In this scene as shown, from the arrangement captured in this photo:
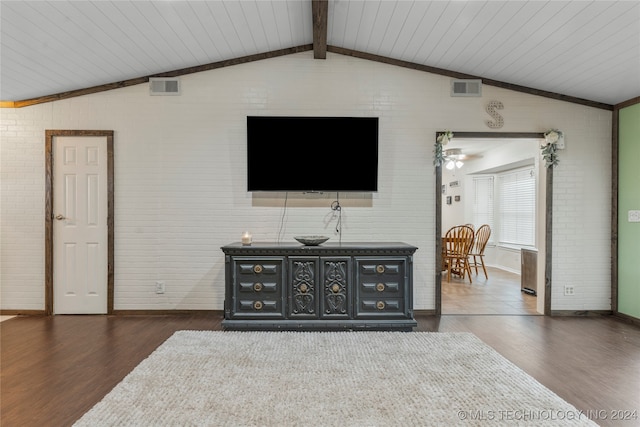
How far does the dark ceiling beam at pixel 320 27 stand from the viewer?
312cm

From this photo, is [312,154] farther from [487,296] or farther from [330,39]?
[487,296]

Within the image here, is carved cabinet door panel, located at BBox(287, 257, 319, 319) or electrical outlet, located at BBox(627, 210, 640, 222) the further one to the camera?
electrical outlet, located at BBox(627, 210, 640, 222)

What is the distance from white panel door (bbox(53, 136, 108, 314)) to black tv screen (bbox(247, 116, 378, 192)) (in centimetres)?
170

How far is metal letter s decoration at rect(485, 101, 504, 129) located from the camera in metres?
4.14

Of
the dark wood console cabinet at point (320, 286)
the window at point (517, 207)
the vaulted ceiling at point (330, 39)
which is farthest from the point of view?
the window at point (517, 207)

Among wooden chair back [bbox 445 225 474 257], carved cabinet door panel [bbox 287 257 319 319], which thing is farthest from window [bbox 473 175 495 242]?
carved cabinet door panel [bbox 287 257 319 319]

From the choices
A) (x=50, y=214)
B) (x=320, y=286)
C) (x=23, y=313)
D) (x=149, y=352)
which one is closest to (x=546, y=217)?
(x=320, y=286)

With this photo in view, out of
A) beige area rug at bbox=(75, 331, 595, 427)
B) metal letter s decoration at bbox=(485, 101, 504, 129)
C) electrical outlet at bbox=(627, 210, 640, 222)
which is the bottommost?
beige area rug at bbox=(75, 331, 595, 427)

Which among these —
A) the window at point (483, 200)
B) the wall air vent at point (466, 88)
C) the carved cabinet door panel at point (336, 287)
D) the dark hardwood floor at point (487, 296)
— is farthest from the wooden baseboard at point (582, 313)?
the window at point (483, 200)

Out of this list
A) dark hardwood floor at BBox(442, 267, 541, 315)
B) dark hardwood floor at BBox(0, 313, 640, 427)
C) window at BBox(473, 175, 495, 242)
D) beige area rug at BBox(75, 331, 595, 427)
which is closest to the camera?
beige area rug at BBox(75, 331, 595, 427)

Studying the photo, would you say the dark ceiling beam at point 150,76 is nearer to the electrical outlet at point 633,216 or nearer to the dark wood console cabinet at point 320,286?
the dark wood console cabinet at point 320,286

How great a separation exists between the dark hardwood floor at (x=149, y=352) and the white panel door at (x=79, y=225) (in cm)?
26

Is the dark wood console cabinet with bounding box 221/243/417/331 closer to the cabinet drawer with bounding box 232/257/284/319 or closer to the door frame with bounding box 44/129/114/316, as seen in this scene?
the cabinet drawer with bounding box 232/257/284/319

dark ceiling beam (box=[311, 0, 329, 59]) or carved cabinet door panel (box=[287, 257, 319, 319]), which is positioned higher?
dark ceiling beam (box=[311, 0, 329, 59])
